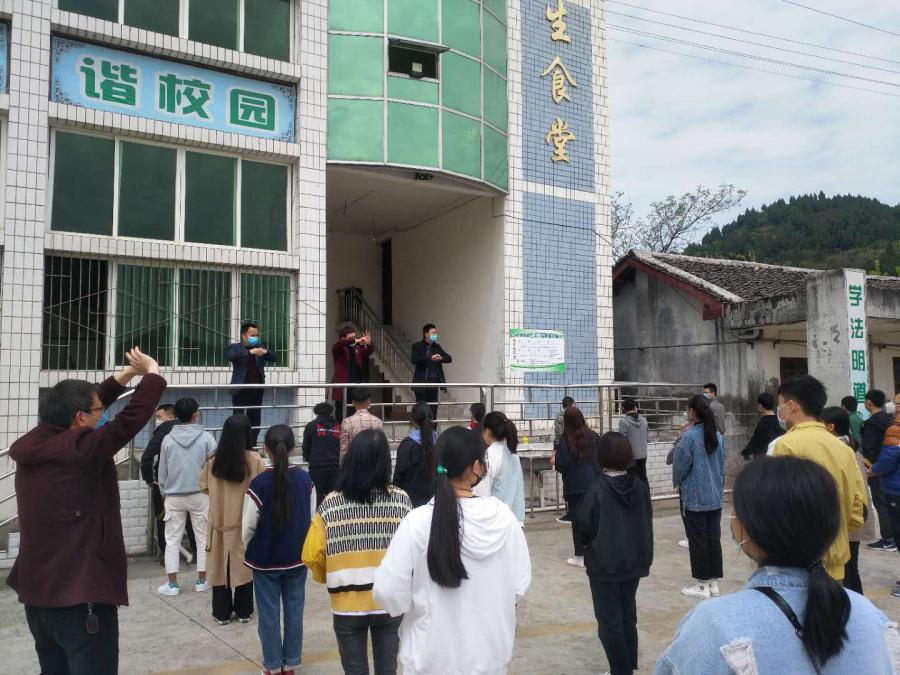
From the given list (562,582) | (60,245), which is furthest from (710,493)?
(60,245)

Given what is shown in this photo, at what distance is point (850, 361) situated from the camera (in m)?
12.1

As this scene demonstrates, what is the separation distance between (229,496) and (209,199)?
6.55m

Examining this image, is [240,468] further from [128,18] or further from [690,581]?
[128,18]

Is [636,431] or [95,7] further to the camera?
[95,7]

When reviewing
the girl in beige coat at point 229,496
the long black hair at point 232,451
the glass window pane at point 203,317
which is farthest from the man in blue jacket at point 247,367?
the long black hair at point 232,451

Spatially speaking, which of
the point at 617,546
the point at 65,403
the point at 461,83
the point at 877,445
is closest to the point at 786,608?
the point at 617,546

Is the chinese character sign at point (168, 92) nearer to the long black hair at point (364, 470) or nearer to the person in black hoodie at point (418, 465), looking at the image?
the person in black hoodie at point (418, 465)

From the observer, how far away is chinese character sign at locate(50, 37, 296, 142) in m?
9.73

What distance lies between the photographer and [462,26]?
1242cm

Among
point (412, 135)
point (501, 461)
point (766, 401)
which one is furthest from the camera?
point (412, 135)

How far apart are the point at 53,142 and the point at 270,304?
3.53 m

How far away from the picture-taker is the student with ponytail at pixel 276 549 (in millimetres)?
4426

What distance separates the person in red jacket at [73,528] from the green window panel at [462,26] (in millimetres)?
10370

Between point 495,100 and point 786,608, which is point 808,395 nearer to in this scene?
point 786,608
